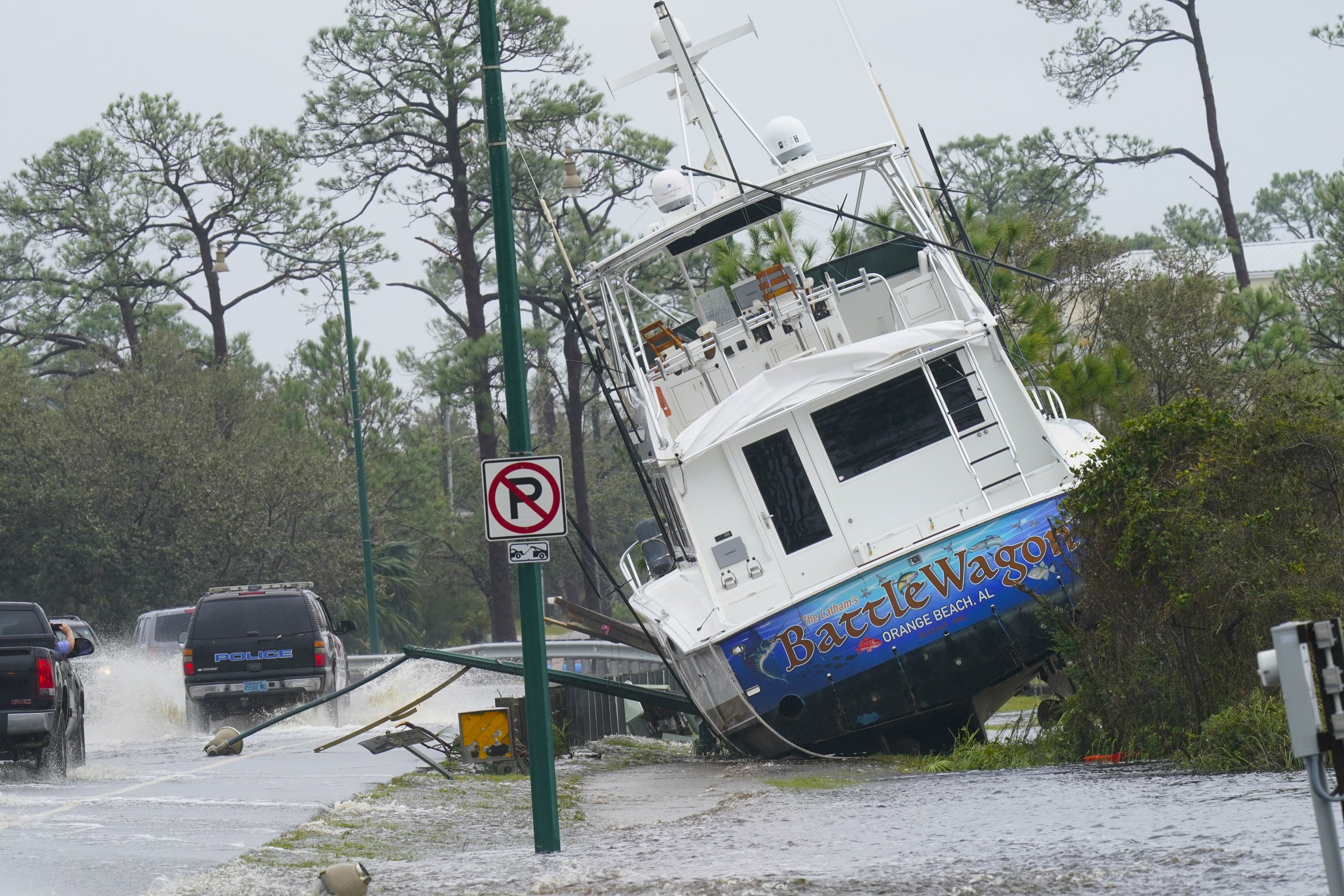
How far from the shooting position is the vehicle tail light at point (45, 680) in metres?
14.8

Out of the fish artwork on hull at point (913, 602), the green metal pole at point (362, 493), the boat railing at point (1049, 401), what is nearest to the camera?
the fish artwork on hull at point (913, 602)

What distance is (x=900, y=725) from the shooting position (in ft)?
54.0

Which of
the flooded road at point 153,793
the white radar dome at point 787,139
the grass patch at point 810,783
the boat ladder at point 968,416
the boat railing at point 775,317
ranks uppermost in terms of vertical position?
the white radar dome at point 787,139

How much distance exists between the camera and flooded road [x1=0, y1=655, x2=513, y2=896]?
31.7ft

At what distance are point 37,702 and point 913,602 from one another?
25.5 feet

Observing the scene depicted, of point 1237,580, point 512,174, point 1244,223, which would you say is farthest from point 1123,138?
point 1244,223

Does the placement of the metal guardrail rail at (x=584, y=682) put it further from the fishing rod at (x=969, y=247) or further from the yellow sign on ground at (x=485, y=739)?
the fishing rod at (x=969, y=247)

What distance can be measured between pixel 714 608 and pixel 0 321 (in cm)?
3959

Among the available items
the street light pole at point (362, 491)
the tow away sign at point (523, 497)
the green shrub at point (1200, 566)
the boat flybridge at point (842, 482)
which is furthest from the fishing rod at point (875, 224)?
the street light pole at point (362, 491)

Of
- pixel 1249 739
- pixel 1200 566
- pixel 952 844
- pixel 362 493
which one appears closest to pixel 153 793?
pixel 952 844

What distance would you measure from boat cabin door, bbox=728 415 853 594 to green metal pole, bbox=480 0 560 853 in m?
6.38

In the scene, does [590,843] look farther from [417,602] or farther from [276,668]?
[417,602]

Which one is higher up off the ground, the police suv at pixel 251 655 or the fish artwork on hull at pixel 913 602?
the police suv at pixel 251 655

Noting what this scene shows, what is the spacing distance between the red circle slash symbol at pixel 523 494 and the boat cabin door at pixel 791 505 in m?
6.95
